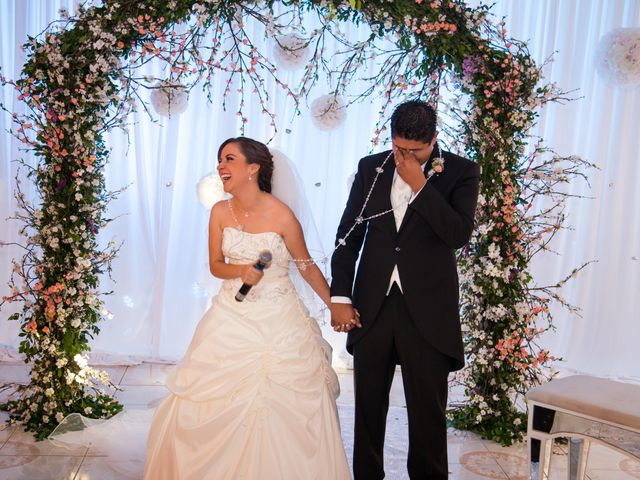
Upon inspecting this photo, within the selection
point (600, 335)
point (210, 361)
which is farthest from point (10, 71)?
point (600, 335)

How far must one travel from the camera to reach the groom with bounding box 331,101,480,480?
2.58m

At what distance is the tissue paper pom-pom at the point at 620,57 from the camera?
4270 mm

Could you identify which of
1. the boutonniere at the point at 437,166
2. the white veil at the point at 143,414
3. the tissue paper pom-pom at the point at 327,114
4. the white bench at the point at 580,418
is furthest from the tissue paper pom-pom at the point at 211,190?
the white bench at the point at 580,418

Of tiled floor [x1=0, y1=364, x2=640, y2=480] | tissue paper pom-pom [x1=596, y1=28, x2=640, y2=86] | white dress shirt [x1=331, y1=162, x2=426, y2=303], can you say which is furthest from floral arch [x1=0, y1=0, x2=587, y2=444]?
white dress shirt [x1=331, y1=162, x2=426, y2=303]

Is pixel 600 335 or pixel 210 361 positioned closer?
pixel 210 361

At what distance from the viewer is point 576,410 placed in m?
2.61

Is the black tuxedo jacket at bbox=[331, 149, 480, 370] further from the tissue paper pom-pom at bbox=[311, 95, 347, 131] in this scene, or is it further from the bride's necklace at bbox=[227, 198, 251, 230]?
the tissue paper pom-pom at bbox=[311, 95, 347, 131]

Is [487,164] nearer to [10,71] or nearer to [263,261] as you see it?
[263,261]

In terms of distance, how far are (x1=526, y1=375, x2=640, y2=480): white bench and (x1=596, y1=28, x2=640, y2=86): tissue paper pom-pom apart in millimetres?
2262

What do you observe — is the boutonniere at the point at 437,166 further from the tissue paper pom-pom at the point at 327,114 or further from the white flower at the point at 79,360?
the white flower at the point at 79,360

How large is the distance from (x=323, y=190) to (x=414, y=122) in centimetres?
312

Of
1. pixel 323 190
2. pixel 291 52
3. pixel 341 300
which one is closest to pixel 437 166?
pixel 341 300

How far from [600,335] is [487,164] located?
9.11ft

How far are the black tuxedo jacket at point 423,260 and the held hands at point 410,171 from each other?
0.20 feet
